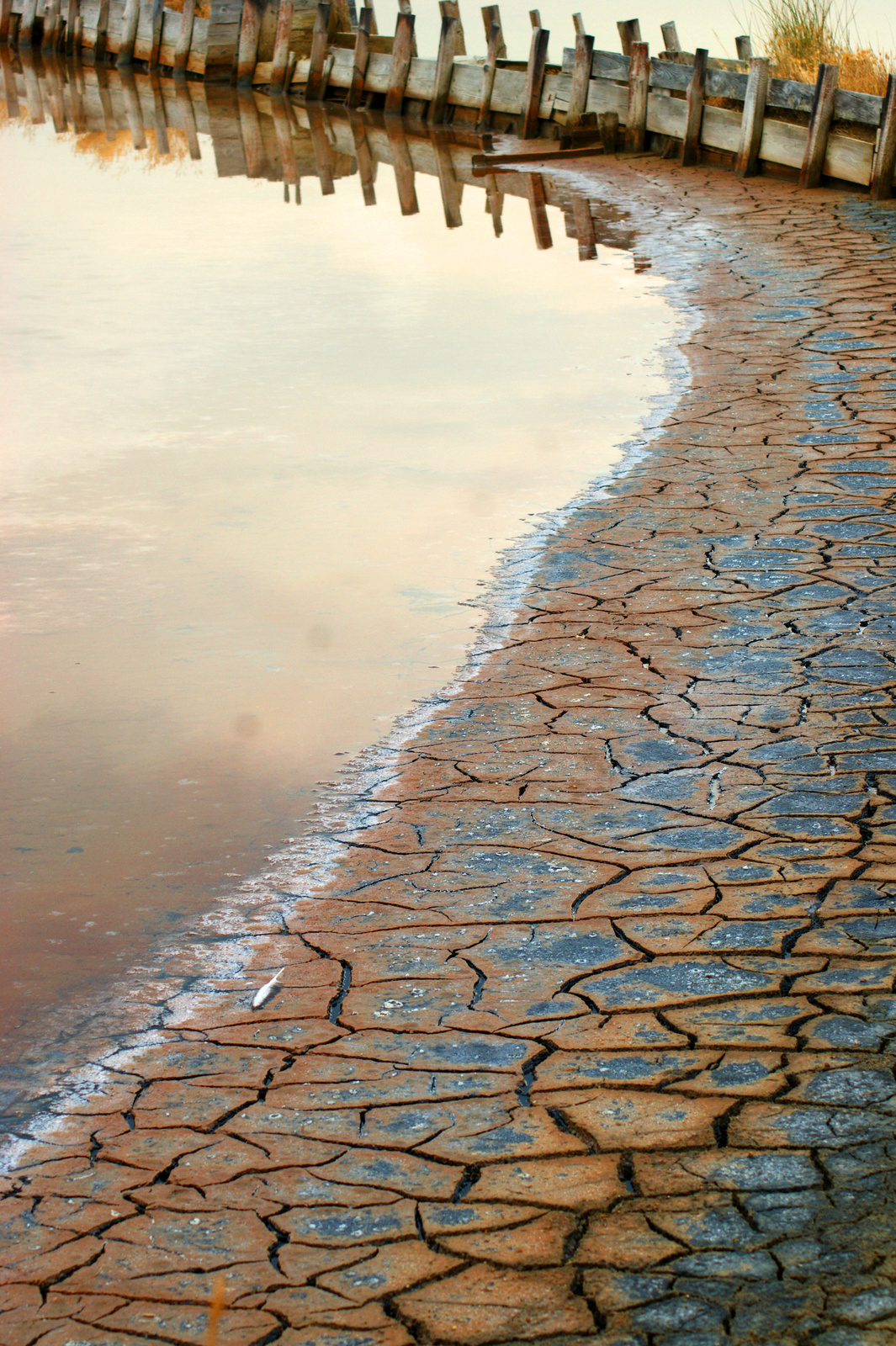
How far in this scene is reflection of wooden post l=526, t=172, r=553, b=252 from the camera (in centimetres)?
1413

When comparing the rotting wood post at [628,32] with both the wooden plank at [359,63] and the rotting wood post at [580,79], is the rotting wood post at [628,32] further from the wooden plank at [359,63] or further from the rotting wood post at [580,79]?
the wooden plank at [359,63]

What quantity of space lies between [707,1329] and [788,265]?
34.0ft

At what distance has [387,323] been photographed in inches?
451

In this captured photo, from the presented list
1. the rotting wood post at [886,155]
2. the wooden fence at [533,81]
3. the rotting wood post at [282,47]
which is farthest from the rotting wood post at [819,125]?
the rotting wood post at [282,47]

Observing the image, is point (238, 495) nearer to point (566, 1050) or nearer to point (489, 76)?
point (566, 1050)

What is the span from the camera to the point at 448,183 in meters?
17.7

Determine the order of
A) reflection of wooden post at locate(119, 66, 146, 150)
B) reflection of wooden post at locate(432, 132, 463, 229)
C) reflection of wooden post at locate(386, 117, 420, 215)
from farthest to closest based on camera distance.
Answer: reflection of wooden post at locate(119, 66, 146, 150)
reflection of wooden post at locate(386, 117, 420, 215)
reflection of wooden post at locate(432, 132, 463, 229)

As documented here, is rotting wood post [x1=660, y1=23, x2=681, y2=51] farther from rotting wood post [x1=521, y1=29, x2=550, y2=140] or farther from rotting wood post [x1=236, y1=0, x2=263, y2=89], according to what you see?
rotting wood post [x1=236, y1=0, x2=263, y2=89]

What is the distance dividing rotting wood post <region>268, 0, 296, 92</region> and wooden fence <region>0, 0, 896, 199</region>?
0.03 meters

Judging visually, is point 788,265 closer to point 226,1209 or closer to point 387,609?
point 387,609

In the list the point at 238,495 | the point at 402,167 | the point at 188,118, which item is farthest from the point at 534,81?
the point at 238,495

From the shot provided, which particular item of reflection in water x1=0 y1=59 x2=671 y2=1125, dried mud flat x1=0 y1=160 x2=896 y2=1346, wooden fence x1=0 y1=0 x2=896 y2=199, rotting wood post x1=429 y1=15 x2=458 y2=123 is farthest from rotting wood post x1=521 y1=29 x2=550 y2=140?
dried mud flat x1=0 y1=160 x2=896 y2=1346

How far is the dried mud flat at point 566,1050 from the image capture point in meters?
2.46

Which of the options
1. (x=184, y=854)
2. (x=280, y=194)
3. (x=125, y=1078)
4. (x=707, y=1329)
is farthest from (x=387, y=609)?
(x=280, y=194)
